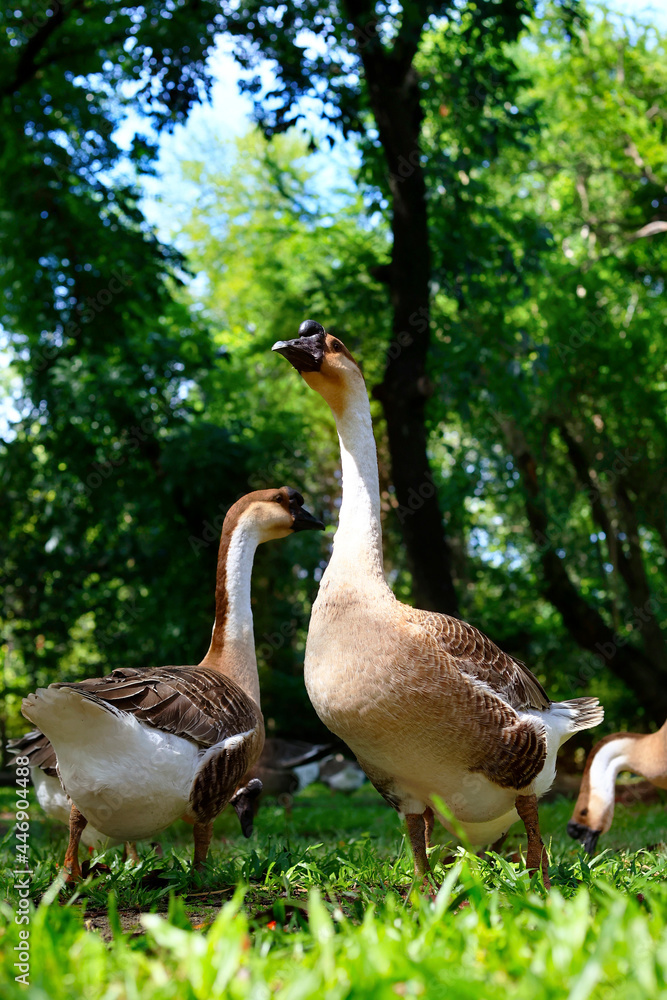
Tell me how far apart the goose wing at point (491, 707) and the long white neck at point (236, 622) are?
1.68m

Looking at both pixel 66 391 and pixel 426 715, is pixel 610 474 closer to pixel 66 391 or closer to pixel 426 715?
pixel 66 391

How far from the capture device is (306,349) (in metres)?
3.62

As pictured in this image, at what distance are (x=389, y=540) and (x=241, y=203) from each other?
1893 centimetres

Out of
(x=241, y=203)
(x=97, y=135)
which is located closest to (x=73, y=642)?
(x=97, y=135)

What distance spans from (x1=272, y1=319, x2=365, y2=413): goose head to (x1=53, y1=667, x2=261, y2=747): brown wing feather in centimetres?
156

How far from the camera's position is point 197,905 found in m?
3.16


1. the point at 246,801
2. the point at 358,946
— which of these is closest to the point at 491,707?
the point at 358,946

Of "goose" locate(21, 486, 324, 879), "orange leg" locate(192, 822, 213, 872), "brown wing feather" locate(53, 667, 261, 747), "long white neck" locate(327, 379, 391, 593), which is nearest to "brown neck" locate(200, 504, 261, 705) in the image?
"goose" locate(21, 486, 324, 879)

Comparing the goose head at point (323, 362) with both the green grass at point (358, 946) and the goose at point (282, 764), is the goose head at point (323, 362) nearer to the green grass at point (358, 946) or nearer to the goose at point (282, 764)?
the green grass at point (358, 946)

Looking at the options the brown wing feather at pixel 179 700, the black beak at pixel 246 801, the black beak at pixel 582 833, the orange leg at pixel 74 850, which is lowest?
the black beak at pixel 582 833

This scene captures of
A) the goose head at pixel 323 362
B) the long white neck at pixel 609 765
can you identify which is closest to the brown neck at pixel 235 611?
the goose head at pixel 323 362

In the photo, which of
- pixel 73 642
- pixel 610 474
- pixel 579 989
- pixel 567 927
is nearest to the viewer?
pixel 579 989

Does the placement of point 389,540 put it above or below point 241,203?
below

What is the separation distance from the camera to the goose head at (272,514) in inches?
209
